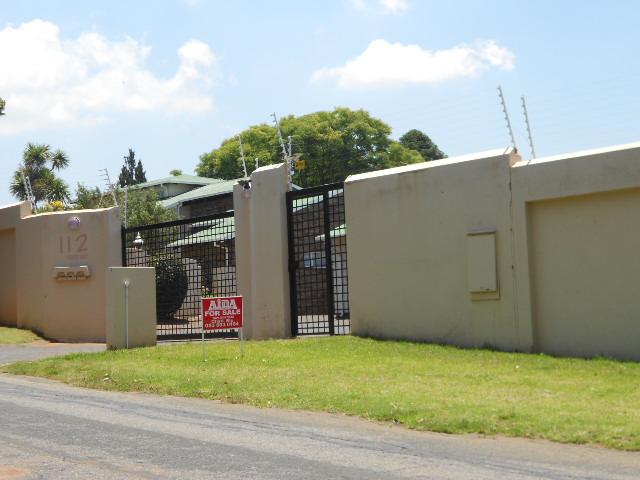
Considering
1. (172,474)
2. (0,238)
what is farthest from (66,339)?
(172,474)

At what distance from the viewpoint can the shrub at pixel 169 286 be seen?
2267 centimetres

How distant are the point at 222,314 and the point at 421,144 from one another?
6199 cm

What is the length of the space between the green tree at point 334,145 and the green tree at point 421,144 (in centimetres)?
1122

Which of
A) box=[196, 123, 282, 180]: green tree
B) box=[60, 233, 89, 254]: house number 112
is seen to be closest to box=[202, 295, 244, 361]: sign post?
box=[60, 233, 89, 254]: house number 112

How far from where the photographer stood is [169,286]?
77.0 feet

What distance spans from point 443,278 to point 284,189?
467cm

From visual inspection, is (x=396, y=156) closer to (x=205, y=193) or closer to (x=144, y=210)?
(x=205, y=193)

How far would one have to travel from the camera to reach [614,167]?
1305 cm

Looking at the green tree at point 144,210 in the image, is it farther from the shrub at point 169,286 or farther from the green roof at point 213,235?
the shrub at point 169,286

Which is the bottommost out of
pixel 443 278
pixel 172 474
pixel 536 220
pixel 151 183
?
pixel 172 474

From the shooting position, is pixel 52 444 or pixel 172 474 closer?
pixel 172 474

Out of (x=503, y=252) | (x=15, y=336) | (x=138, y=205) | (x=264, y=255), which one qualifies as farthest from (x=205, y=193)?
(x=503, y=252)

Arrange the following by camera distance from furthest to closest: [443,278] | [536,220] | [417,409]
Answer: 1. [443,278]
2. [536,220]
3. [417,409]

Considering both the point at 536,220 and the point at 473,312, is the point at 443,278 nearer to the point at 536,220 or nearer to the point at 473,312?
the point at 473,312
